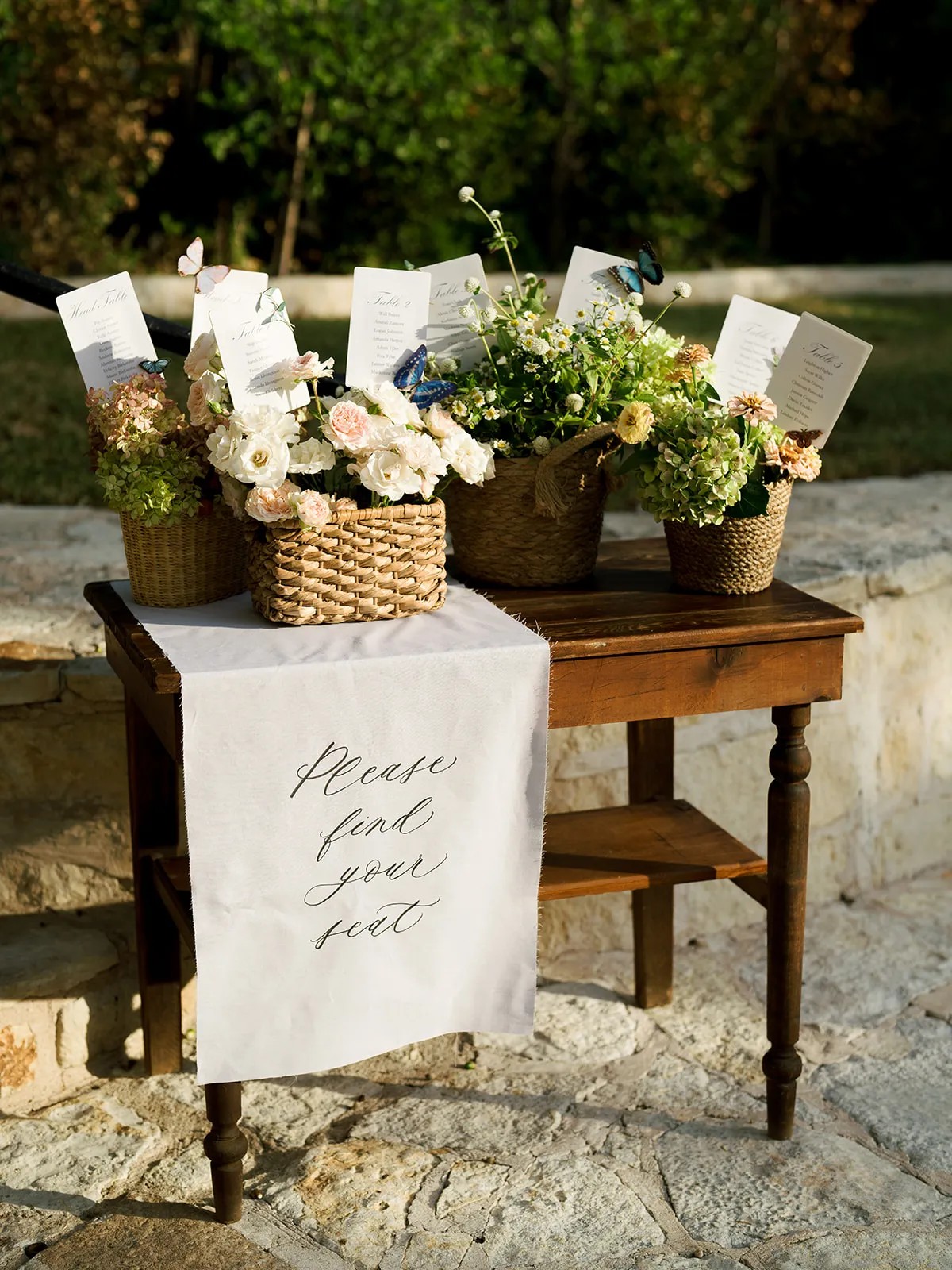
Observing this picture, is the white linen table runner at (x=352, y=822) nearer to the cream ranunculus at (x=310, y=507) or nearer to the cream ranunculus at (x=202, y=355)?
the cream ranunculus at (x=310, y=507)

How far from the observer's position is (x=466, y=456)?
6.09 feet

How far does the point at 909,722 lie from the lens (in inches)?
123

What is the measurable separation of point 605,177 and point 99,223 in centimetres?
299

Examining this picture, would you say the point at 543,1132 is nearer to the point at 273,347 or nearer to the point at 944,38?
the point at 273,347

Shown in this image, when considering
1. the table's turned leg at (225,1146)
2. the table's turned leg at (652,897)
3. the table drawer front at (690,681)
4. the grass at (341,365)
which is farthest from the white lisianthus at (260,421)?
the grass at (341,365)

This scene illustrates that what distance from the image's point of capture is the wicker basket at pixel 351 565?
5.90 ft

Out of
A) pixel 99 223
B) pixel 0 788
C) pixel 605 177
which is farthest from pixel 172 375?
pixel 605 177

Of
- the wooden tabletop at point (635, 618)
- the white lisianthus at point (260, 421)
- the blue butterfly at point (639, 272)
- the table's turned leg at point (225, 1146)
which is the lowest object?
the table's turned leg at point (225, 1146)

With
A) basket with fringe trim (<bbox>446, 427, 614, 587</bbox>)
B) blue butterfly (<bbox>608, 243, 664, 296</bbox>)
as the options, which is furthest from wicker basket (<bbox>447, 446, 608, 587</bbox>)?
blue butterfly (<bbox>608, 243, 664, 296</bbox>)

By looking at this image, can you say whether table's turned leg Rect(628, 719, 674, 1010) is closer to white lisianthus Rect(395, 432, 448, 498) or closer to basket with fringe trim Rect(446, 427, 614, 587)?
basket with fringe trim Rect(446, 427, 614, 587)

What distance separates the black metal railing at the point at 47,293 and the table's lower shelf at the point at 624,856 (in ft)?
2.51

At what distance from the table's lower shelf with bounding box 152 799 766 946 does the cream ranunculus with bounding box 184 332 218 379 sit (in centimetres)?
70

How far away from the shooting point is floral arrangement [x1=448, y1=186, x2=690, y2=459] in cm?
196

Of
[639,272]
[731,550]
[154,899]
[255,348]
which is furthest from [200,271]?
[154,899]
